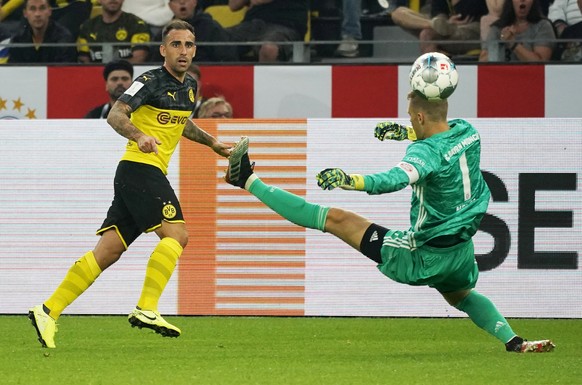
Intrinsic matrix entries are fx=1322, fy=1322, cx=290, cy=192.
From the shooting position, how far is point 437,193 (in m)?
7.22

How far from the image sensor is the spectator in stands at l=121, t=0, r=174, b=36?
12.6 m

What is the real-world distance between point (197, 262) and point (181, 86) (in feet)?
7.75

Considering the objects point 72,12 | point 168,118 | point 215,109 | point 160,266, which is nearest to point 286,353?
point 160,266

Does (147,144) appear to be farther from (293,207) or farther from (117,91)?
(117,91)

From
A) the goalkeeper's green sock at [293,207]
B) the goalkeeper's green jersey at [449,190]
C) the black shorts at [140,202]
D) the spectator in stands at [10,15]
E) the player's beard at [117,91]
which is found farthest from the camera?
the spectator in stands at [10,15]

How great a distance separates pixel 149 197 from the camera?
323 inches

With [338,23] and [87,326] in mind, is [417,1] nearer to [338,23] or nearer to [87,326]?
[338,23]

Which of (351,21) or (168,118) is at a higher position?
(351,21)

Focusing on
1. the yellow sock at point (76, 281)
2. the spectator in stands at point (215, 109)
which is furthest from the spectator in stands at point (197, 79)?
the yellow sock at point (76, 281)

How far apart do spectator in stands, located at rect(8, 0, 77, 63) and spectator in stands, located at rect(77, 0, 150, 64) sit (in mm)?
138

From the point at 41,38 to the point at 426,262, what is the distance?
20.8 ft

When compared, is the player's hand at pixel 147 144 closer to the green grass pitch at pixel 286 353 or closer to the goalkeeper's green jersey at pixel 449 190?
the green grass pitch at pixel 286 353

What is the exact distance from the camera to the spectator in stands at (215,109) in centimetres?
1126

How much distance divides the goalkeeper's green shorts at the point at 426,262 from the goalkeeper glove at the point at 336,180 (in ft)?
2.85
